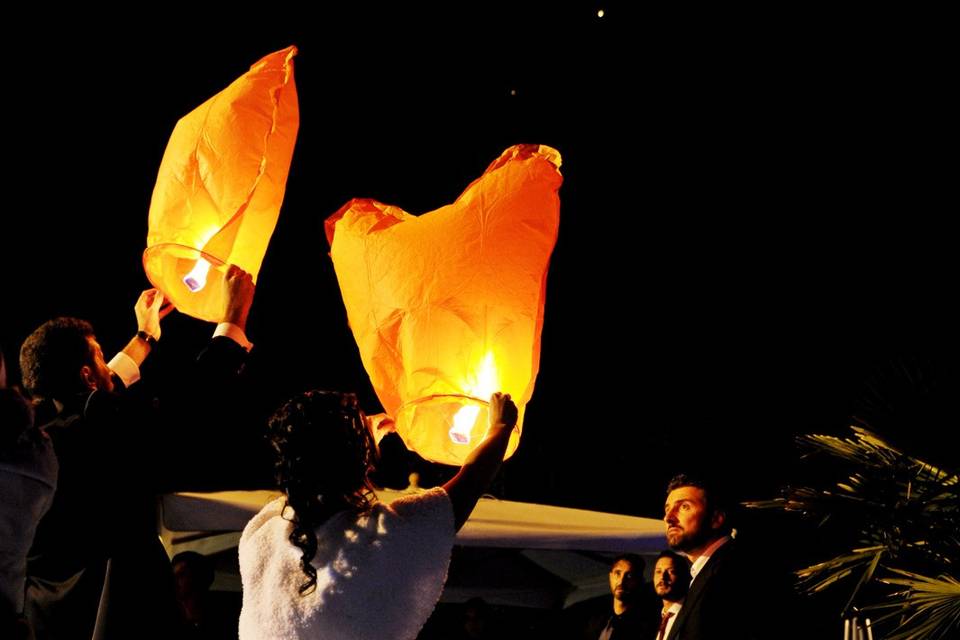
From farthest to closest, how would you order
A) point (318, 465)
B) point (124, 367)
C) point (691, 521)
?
1. point (691, 521)
2. point (124, 367)
3. point (318, 465)

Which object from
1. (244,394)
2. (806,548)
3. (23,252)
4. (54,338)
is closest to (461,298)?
(54,338)

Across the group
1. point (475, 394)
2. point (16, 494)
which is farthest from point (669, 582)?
point (16, 494)

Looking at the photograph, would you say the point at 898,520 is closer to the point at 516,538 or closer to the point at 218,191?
the point at 516,538

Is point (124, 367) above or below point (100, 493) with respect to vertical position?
above

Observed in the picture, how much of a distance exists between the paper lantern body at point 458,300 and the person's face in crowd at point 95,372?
888 mm

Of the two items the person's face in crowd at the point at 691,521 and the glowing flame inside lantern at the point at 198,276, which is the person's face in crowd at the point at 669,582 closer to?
the person's face in crowd at the point at 691,521

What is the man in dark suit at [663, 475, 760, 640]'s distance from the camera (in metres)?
3.67

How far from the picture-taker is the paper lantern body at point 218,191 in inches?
125

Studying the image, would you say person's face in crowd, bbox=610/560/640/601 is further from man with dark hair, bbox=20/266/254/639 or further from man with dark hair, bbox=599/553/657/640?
man with dark hair, bbox=20/266/254/639

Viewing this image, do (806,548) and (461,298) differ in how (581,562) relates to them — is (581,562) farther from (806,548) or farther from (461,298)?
(461,298)

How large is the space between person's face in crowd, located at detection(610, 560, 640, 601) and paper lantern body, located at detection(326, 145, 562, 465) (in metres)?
3.39

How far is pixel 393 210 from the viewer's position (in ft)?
11.0

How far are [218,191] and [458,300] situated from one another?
946 millimetres

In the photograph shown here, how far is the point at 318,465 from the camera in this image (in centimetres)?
203
